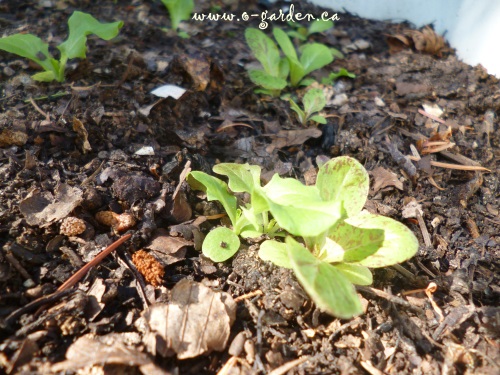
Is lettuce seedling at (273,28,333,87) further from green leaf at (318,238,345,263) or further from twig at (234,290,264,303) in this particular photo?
twig at (234,290,264,303)

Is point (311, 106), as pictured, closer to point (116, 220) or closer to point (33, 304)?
point (116, 220)

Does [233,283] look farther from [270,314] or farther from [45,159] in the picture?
[45,159]

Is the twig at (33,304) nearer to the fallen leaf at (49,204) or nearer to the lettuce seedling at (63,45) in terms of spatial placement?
the fallen leaf at (49,204)

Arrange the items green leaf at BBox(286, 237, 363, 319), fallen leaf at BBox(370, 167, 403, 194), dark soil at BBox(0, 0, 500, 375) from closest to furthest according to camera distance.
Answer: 1. green leaf at BBox(286, 237, 363, 319)
2. dark soil at BBox(0, 0, 500, 375)
3. fallen leaf at BBox(370, 167, 403, 194)

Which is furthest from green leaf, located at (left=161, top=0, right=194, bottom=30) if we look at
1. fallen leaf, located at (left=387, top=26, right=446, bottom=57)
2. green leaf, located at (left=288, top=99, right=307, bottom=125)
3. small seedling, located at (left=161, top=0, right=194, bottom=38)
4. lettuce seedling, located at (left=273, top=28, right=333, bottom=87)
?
fallen leaf, located at (left=387, top=26, right=446, bottom=57)

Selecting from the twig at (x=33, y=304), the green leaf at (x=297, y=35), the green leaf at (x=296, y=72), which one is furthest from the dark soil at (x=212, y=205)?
the green leaf at (x=297, y=35)

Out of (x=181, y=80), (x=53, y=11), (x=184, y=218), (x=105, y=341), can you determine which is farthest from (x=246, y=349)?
(x=53, y=11)

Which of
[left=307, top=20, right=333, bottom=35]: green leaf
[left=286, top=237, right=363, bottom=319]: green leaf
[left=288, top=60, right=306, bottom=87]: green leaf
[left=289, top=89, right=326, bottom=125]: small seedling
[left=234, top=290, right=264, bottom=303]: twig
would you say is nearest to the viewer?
[left=286, top=237, right=363, bottom=319]: green leaf
